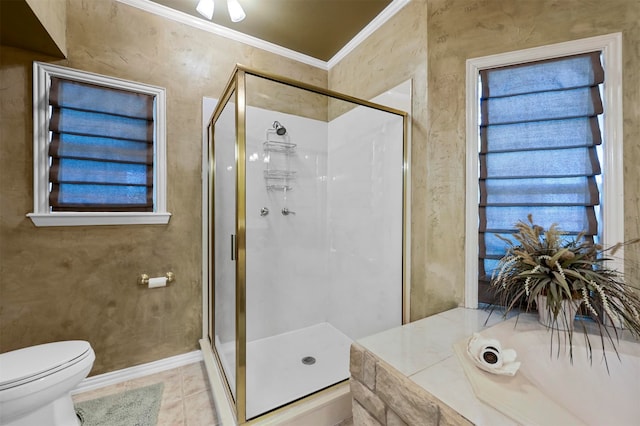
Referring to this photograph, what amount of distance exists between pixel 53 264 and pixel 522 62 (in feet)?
9.92

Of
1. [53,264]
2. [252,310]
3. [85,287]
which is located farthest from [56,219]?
[252,310]

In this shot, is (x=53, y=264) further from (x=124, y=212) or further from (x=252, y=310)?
(x=252, y=310)

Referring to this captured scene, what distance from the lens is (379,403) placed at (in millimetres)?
971

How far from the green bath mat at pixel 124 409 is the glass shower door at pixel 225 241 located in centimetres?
42

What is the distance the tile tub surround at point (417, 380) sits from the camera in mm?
757

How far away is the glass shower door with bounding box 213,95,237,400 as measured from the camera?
4.35 ft

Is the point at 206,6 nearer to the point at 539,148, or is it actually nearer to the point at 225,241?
the point at 225,241

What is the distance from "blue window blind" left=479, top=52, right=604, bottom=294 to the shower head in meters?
1.46

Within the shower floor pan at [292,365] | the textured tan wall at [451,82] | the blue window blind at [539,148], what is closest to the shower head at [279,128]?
the textured tan wall at [451,82]

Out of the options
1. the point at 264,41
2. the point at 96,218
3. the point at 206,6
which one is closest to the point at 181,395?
the point at 96,218

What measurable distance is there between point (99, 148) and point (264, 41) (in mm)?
1522

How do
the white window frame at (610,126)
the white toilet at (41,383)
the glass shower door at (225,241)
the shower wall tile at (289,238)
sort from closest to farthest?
1. the white toilet at (41,383)
2. the white window frame at (610,126)
3. the glass shower door at (225,241)
4. the shower wall tile at (289,238)

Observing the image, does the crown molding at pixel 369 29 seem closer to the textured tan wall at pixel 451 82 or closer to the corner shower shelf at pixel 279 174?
the textured tan wall at pixel 451 82

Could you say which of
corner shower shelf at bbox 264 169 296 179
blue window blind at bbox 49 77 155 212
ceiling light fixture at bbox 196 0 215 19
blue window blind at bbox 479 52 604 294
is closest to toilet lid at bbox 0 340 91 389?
blue window blind at bbox 49 77 155 212
